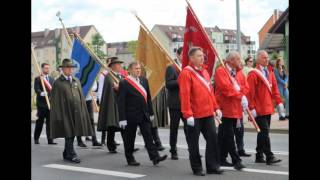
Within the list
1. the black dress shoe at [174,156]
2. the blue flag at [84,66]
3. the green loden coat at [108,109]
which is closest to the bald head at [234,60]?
the black dress shoe at [174,156]

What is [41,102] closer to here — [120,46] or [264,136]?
[264,136]

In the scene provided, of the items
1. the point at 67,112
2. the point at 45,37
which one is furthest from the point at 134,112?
the point at 45,37

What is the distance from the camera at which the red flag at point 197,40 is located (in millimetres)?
9277

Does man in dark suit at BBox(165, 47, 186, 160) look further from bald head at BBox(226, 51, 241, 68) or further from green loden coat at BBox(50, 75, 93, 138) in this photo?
green loden coat at BBox(50, 75, 93, 138)

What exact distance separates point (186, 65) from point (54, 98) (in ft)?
8.24

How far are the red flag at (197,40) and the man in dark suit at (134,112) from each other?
0.95 meters

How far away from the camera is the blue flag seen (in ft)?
40.0

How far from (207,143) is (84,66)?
495 cm

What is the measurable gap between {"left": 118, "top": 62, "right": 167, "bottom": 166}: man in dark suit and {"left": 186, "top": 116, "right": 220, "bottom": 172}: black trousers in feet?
3.76
